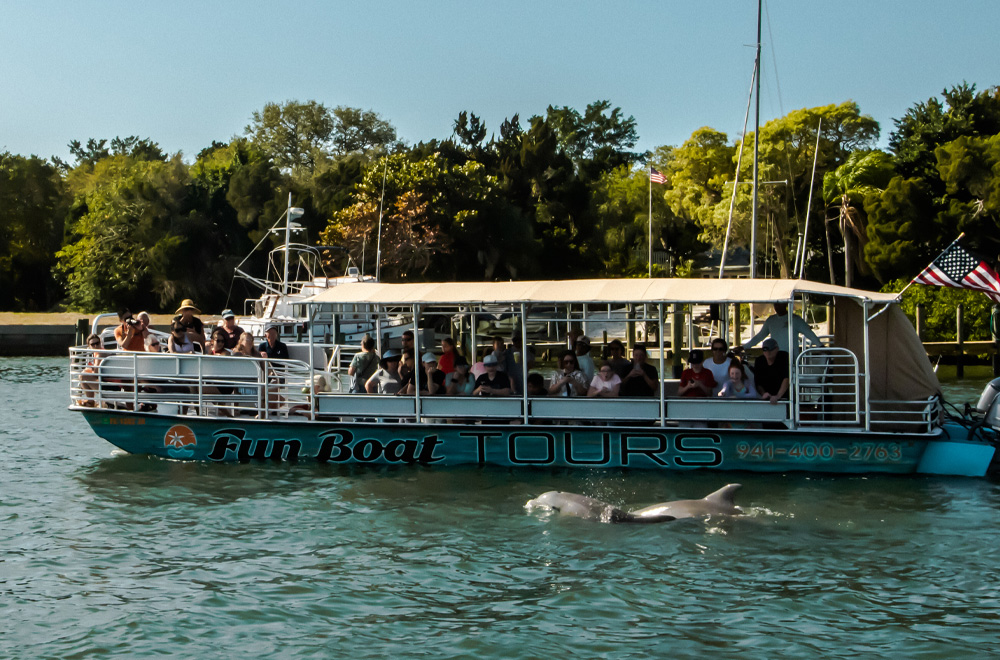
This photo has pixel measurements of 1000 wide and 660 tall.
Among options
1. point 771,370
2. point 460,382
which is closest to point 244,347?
point 460,382

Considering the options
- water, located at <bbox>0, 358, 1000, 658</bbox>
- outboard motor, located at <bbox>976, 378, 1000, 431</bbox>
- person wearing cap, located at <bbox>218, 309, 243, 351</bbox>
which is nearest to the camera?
water, located at <bbox>0, 358, 1000, 658</bbox>

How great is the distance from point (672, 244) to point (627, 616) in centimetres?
6240

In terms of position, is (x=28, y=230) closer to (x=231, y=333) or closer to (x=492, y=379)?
(x=231, y=333)

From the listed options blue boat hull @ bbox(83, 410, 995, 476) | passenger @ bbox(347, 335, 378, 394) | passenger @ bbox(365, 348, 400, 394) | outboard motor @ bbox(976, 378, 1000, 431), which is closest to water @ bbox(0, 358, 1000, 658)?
blue boat hull @ bbox(83, 410, 995, 476)

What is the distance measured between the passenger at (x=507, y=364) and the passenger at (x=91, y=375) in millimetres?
6161

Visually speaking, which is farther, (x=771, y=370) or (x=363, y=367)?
(x=363, y=367)

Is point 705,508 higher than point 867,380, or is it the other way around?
point 867,380

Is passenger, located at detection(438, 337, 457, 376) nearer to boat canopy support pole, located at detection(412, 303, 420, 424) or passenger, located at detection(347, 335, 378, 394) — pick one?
boat canopy support pole, located at detection(412, 303, 420, 424)

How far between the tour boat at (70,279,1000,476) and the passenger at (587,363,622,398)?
1.25 feet

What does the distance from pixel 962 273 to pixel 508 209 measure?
47534mm

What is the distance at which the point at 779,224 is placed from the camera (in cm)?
5722

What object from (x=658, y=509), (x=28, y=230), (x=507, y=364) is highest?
(x=28, y=230)

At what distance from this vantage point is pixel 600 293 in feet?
48.7

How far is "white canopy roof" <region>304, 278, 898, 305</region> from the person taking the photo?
46.5 ft
